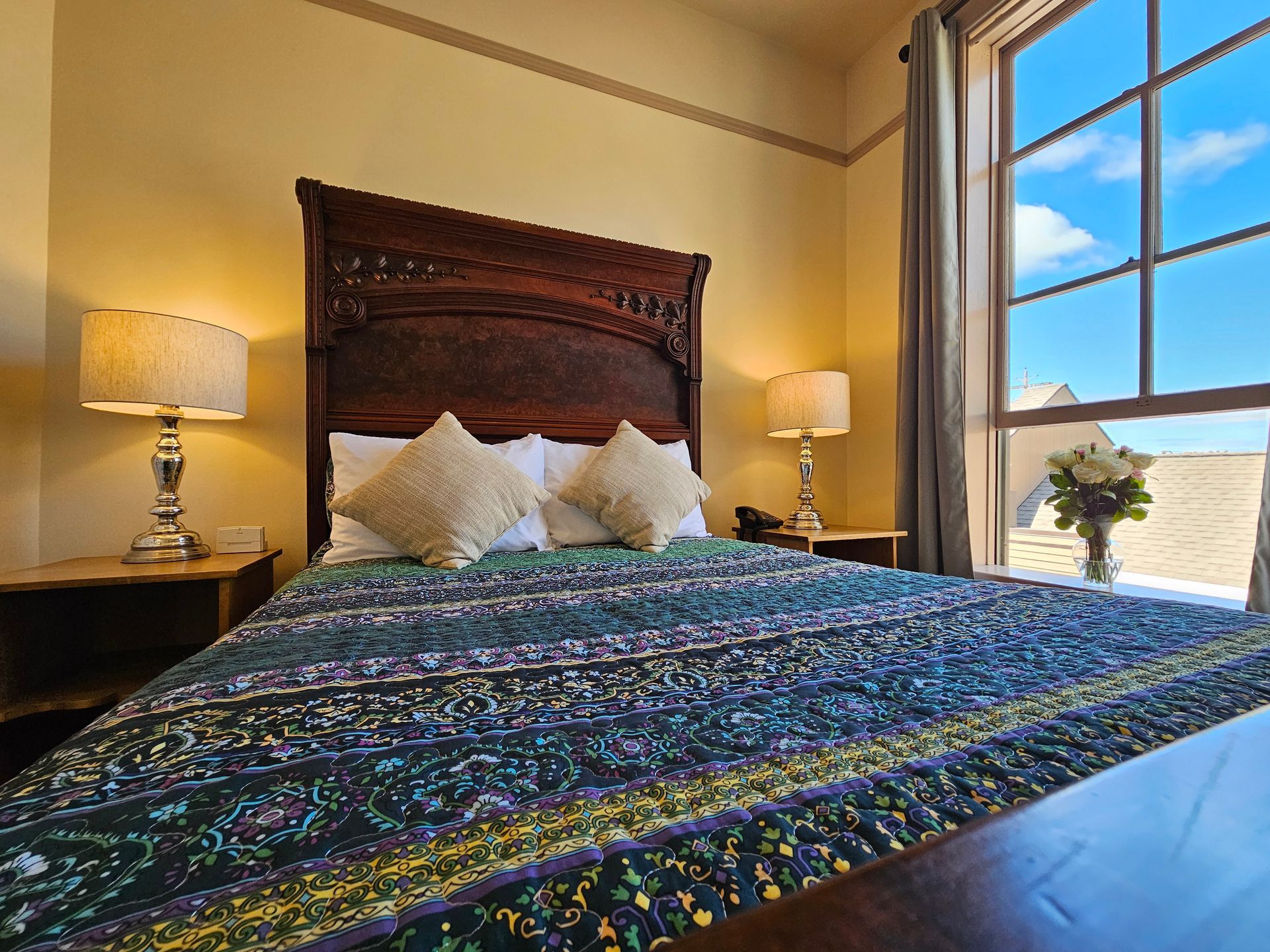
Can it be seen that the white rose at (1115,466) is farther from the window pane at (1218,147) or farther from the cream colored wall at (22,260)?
the cream colored wall at (22,260)

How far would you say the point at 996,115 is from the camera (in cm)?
273

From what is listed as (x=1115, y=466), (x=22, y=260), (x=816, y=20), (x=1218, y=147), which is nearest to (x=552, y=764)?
(x=1115, y=466)

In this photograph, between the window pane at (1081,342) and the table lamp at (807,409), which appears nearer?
the window pane at (1081,342)

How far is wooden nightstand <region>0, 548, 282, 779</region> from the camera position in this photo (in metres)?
1.45

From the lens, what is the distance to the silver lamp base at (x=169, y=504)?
1.70 meters

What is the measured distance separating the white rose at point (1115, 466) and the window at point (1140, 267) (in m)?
0.42

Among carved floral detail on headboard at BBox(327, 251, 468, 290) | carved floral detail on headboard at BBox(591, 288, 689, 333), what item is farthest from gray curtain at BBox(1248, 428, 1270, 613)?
carved floral detail on headboard at BBox(327, 251, 468, 290)

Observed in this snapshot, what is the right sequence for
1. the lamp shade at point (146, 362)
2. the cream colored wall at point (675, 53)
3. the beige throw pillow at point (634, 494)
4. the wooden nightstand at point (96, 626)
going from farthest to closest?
the cream colored wall at point (675, 53), the beige throw pillow at point (634, 494), the lamp shade at point (146, 362), the wooden nightstand at point (96, 626)

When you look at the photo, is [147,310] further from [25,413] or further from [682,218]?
[682,218]

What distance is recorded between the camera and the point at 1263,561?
165cm

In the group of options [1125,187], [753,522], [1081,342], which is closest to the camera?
[1125,187]

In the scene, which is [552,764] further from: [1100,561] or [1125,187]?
[1125,187]

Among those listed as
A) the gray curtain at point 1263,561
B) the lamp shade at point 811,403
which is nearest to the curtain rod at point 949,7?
the lamp shade at point 811,403

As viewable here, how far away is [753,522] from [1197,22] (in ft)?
8.48
